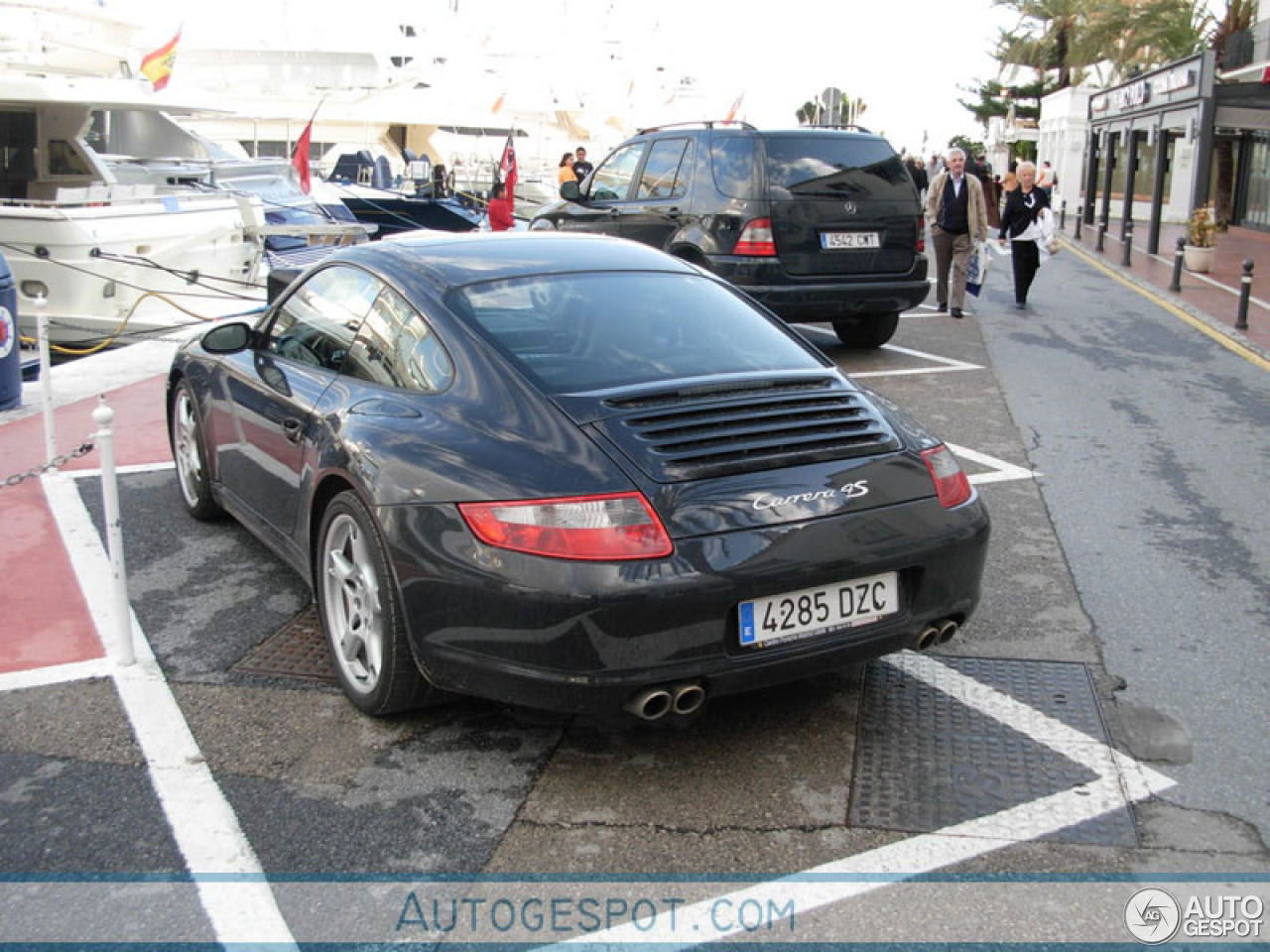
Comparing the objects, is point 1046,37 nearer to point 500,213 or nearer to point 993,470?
point 500,213

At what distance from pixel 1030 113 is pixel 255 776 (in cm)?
7680

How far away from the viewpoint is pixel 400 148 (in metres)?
40.8

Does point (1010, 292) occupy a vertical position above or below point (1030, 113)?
below

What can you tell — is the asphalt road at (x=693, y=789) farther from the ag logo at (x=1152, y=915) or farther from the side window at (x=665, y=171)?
the side window at (x=665, y=171)

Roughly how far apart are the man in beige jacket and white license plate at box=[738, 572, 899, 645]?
10684mm

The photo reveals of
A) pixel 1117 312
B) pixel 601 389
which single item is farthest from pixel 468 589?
pixel 1117 312

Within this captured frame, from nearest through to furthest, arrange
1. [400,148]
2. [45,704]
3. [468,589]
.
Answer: [468,589] < [45,704] < [400,148]

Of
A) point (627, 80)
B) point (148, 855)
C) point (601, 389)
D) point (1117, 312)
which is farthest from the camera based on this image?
point (627, 80)

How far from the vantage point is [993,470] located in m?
7.46

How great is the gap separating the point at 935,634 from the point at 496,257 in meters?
2.11

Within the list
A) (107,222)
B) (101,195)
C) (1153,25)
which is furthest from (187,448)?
(1153,25)

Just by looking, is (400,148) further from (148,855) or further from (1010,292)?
(148,855)

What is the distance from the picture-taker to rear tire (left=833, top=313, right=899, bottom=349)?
11875mm

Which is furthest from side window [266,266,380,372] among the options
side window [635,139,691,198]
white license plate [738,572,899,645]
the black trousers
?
the black trousers
